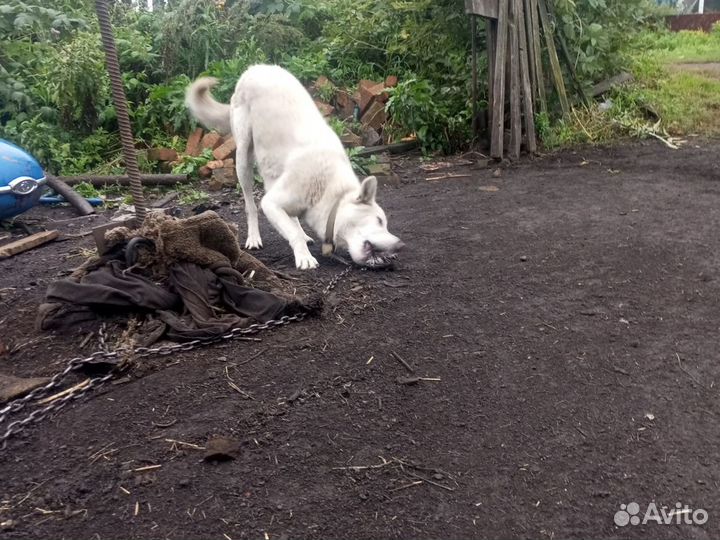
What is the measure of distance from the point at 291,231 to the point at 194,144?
4.44 meters

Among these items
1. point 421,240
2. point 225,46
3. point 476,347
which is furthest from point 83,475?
point 225,46

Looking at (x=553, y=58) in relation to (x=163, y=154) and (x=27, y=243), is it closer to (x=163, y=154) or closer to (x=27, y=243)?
(x=163, y=154)

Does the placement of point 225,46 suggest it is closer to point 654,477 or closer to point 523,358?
point 523,358

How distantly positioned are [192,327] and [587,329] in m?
2.00


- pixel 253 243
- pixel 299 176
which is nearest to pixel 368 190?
pixel 299 176

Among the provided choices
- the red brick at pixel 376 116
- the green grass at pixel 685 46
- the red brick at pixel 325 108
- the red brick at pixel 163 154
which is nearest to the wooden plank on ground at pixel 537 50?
the red brick at pixel 376 116

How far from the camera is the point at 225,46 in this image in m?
10.0

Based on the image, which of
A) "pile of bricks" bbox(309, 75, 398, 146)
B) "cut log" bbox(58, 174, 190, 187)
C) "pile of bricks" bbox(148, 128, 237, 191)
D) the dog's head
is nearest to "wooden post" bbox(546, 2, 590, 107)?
"pile of bricks" bbox(309, 75, 398, 146)

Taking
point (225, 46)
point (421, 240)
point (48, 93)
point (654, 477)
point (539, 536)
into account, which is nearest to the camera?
point (539, 536)

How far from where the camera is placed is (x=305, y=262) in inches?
171

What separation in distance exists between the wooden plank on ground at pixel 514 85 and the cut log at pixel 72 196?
182 inches

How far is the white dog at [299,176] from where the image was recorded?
434cm

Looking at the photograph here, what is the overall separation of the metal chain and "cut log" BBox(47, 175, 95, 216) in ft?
12.4

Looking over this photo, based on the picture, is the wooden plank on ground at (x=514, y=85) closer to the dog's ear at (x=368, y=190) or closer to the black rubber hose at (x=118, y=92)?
the dog's ear at (x=368, y=190)
